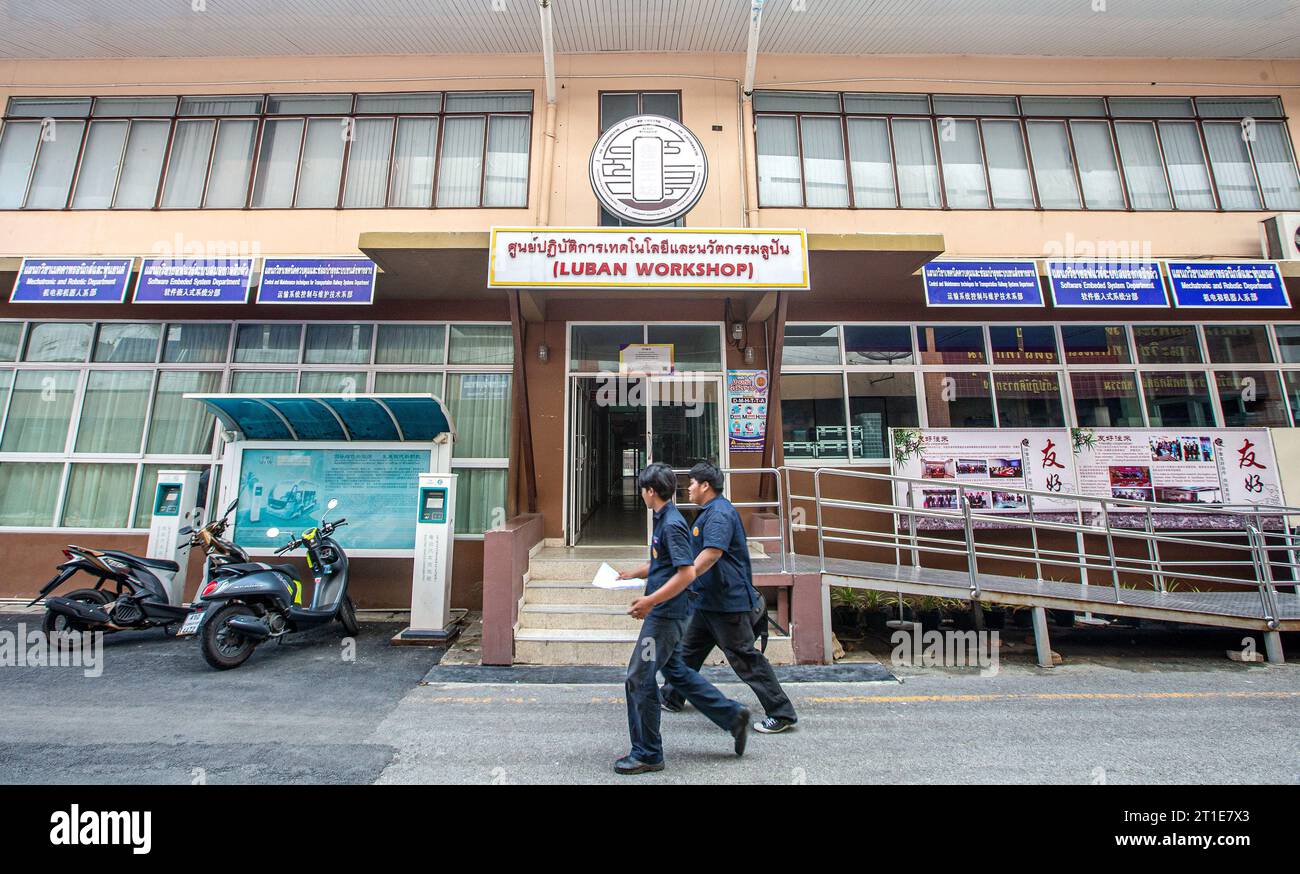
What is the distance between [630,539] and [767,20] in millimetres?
8435

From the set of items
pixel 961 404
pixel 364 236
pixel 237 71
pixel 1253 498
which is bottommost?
pixel 1253 498

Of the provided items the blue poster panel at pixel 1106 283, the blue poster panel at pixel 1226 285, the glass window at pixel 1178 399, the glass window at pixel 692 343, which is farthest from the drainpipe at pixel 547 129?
the glass window at pixel 1178 399

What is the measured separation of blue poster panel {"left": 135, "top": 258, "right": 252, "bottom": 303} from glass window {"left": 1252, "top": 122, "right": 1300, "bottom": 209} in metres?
15.7

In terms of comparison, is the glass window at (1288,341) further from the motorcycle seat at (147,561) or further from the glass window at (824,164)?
the motorcycle seat at (147,561)

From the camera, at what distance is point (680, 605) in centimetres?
323

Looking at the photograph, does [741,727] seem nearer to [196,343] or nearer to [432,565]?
[432,565]

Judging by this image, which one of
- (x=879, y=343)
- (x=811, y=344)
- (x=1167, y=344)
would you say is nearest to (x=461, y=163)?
(x=811, y=344)

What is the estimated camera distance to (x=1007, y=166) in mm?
8789

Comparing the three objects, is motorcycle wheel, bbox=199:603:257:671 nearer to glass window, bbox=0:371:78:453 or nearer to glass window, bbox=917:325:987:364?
glass window, bbox=0:371:78:453

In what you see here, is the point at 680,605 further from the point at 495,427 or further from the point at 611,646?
the point at 495,427

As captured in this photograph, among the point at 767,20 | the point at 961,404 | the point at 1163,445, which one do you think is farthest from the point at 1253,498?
the point at 767,20

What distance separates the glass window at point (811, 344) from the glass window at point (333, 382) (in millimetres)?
6497

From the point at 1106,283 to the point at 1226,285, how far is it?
1.66 m

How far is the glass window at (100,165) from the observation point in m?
8.41
